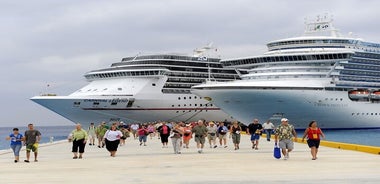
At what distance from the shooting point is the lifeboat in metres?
64.5

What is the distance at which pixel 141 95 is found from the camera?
74812 mm

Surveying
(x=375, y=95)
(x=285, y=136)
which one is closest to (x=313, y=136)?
(x=285, y=136)

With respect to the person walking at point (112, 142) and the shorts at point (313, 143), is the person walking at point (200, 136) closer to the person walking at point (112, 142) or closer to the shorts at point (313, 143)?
the person walking at point (112, 142)

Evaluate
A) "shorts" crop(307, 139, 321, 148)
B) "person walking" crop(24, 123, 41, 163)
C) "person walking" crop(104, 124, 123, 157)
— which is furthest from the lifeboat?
"person walking" crop(24, 123, 41, 163)

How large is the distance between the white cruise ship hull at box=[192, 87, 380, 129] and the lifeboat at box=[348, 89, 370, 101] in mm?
478

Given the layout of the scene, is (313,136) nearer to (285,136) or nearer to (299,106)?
(285,136)

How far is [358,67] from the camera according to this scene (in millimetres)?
66250

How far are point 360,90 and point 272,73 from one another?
9.33 m

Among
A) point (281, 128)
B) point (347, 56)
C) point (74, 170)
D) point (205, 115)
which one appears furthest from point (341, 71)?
point (74, 170)

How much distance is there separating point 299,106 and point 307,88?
6.54ft

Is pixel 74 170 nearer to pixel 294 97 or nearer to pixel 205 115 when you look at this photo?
pixel 294 97

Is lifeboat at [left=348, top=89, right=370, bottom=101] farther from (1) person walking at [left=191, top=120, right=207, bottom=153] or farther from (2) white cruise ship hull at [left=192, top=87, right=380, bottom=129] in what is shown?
(1) person walking at [left=191, top=120, right=207, bottom=153]

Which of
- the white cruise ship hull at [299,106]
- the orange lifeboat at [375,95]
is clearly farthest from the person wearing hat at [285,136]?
the orange lifeboat at [375,95]

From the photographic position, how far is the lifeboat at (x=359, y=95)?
6450cm
